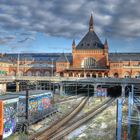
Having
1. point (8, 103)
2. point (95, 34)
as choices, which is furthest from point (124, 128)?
point (95, 34)

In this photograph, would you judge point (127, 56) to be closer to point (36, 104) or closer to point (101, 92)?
point (101, 92)

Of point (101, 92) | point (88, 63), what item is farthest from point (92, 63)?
point (101, 92)

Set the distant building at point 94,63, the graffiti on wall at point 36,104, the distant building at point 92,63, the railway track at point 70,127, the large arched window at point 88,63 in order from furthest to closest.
Answer: the large arched window at point 88,63
the distant building at point 92,63
the distant building at point 94,63
the graffiti on wall at point 36,104
the railway track at point 70,127

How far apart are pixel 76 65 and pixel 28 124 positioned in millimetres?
75638

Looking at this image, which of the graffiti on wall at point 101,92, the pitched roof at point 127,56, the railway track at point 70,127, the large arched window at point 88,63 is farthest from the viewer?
the pitched roof at point 127,56

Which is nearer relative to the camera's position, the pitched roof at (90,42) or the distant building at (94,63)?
the distant building at (94,63)

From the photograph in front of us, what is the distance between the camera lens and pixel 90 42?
350 ft

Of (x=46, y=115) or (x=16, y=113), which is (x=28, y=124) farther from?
(x=46, y=115)

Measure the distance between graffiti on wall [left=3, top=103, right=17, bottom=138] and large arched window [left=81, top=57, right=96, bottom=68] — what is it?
250 ft

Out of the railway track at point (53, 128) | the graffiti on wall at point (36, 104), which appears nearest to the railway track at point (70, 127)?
the railway track at point (53, 128)

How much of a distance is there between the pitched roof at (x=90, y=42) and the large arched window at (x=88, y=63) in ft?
14.7

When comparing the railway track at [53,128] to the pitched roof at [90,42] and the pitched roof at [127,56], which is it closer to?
the pitched roof at [90,42]

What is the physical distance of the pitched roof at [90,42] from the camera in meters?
106

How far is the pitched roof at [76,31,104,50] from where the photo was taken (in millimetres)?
105625
